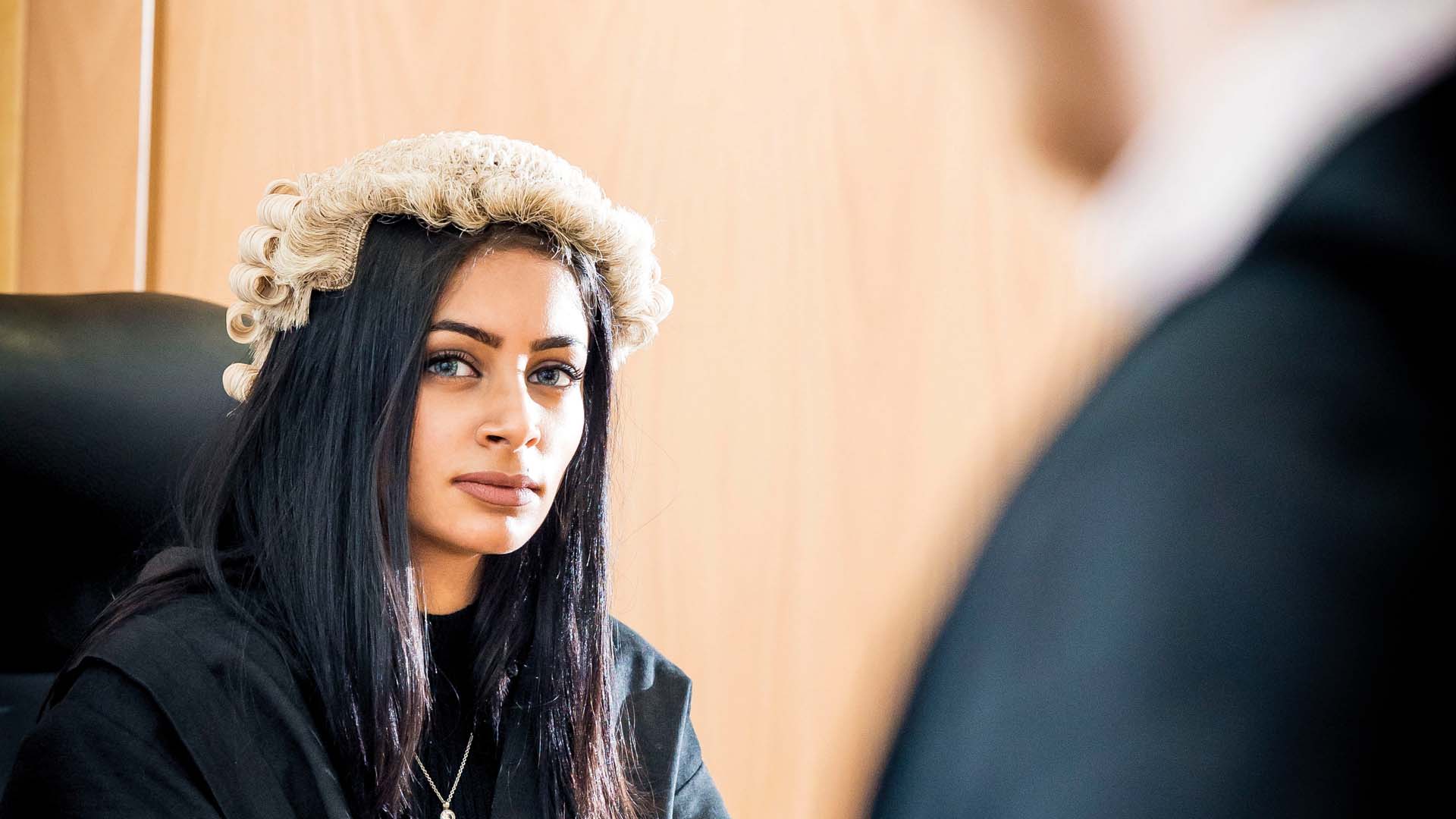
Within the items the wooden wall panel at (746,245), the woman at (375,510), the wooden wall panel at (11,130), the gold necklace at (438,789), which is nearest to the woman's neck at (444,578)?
the woman at (375,510)

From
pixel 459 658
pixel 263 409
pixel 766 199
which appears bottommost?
pixel 459 658

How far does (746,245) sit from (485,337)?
553 mm

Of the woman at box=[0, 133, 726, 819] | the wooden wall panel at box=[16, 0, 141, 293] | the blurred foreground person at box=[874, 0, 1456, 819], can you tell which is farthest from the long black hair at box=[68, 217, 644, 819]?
the blurred foreground person at box=[874, 0, 1456, 819]

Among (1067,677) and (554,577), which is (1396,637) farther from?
(554,577)

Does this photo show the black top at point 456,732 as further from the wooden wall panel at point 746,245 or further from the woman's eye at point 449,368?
the wooden wall panel at point 746,245

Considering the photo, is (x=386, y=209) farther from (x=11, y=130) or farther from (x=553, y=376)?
(x=11, y=130)

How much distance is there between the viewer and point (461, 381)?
1035 millimetres

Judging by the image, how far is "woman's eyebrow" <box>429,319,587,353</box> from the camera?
102cm

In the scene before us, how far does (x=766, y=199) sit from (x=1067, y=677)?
4.61 ft

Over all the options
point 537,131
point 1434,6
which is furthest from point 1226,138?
point 537,131

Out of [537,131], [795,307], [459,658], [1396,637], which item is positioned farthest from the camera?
[537,131]

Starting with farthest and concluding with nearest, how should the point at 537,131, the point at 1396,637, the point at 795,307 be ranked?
the point at 537,131
the point at 795,307
the point at 1396,637

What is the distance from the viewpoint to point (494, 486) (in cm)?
103

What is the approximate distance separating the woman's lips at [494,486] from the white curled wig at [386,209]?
0.62 feet
